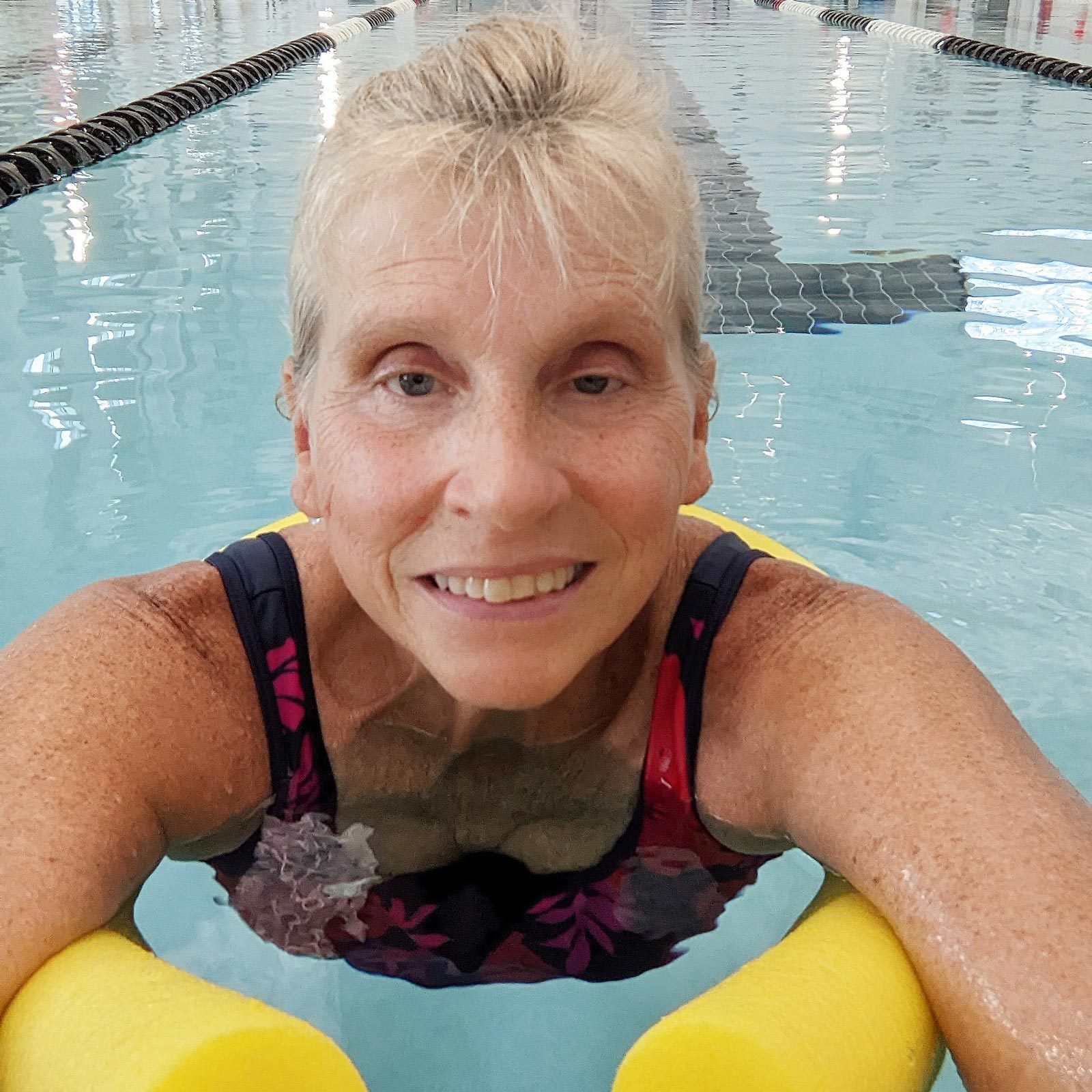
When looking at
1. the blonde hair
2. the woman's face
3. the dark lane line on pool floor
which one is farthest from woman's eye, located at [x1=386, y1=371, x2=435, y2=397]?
the dark lane line on pool floor

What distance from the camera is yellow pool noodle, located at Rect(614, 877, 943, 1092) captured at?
3.79 feet

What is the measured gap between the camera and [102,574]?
362 cm

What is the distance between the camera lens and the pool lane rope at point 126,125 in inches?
281

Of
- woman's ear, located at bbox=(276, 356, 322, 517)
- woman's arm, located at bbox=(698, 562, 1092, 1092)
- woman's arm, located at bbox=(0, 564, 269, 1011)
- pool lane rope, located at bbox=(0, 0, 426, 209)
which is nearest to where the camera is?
woman's arm, located at bbox=(698, 562, 1092, 1092)

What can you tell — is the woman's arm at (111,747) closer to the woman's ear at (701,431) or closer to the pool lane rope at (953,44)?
the woman's ear at (701,431)

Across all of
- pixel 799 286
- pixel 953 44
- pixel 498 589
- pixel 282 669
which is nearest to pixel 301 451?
pixel 282 669

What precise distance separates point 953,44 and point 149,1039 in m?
14.6

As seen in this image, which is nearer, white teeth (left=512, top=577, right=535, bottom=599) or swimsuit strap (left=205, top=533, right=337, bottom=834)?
white teeth (left=512, top=577, right=535, bottom=599)

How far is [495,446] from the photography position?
139 centimetres

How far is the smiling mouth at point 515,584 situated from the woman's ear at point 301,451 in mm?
255

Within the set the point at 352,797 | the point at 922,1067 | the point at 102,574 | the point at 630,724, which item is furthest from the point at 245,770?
the point at 102,574

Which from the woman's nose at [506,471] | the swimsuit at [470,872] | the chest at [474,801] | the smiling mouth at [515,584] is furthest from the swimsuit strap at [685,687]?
the woman's nose at [506,471]

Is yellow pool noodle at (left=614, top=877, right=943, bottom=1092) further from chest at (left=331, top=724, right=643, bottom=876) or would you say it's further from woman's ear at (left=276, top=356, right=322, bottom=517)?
woman's ear at (left=276, top=356, right=322, bottom=517)

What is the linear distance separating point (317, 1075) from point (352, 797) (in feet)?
2.40
